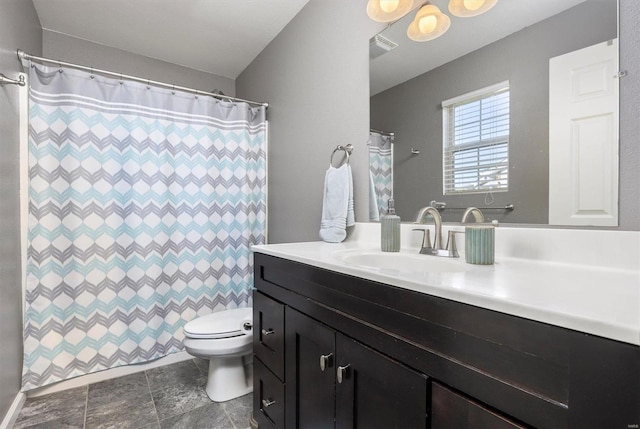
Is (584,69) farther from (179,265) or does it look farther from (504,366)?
(179,265)

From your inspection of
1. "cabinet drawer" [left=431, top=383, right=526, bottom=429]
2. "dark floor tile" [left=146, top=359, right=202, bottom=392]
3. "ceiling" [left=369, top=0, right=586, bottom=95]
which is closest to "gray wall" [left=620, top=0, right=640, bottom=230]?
"ceiling" [left=369, top=0, right=586, bottom=95]

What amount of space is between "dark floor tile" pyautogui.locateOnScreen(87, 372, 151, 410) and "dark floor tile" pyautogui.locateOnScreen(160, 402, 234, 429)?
28cm

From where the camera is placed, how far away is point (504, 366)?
49 centimetres

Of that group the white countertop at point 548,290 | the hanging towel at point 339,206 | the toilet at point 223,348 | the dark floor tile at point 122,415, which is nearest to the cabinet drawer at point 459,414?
the white countertop at point 548,290

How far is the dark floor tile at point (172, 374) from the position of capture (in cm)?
177

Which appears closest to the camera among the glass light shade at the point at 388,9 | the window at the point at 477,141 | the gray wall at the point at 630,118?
the gray wall at the point at 630,118

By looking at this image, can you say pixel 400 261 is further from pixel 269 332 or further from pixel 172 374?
pixel 172 374

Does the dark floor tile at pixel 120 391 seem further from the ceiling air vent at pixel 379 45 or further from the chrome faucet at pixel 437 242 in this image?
the ceiling air vent at pixel 379 45

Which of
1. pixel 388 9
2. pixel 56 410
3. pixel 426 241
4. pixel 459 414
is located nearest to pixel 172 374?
pixel 56 410

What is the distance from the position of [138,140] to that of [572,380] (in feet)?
7.32

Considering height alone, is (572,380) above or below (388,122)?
below

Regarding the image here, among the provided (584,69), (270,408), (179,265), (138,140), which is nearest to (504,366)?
(584,69)

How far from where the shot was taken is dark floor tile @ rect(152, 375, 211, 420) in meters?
1.52

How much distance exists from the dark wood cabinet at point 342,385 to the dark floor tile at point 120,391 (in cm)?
113
